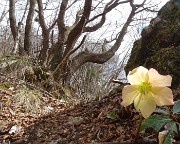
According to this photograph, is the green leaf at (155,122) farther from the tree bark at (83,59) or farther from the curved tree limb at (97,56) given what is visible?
the curved tree limb at (97,56)

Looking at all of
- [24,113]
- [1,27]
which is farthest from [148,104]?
[1,27]

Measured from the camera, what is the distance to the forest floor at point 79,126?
5.96ft

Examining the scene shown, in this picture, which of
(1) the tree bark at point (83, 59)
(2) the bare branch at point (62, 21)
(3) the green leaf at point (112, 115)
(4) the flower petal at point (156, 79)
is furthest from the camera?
(2) the bare branch at point (62, 21)

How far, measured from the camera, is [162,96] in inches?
39.7

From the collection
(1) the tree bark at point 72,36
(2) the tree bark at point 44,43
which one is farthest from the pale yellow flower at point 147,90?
(2) the tree bark at point 44,43

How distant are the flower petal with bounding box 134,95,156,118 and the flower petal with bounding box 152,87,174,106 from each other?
0.7 inches

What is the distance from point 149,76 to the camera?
39.6 inches

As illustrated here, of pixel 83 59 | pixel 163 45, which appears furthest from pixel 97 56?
pixel 163 45

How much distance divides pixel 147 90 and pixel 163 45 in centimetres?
155

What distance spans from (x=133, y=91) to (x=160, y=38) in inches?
62.1

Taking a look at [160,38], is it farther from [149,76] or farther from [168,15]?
[149,76]

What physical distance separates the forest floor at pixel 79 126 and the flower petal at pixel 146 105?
279 millimetres

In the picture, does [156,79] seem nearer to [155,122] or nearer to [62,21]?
[155,122]

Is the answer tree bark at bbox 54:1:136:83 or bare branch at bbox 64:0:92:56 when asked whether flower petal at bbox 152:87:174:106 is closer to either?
tree bark at bbox 54:1:136:83
